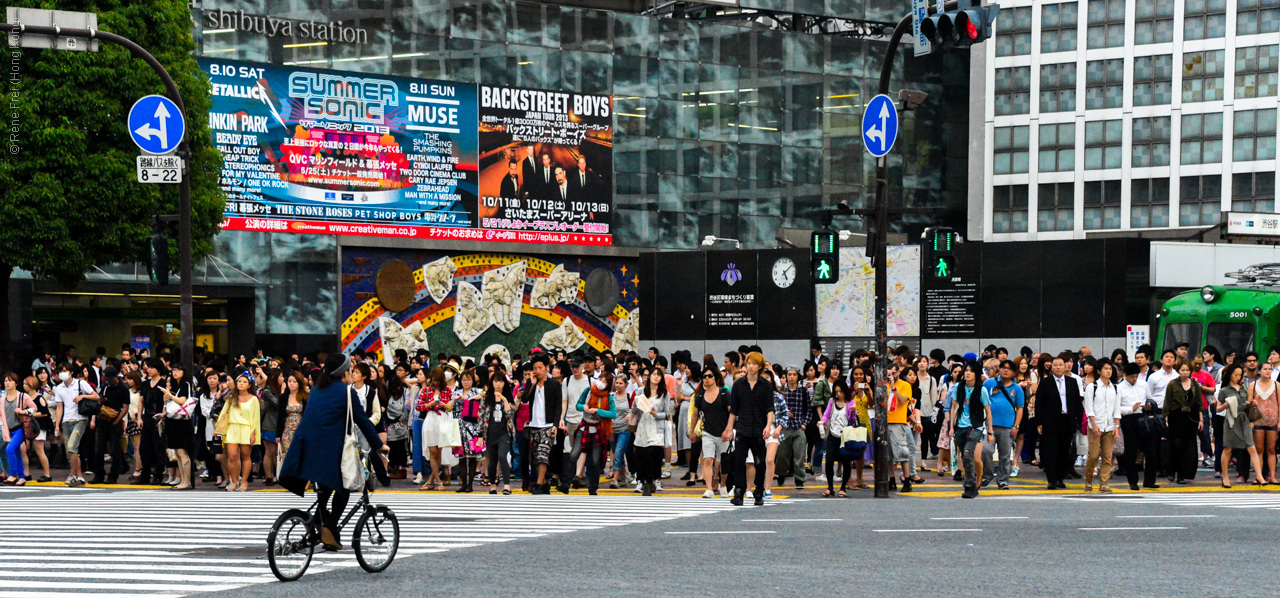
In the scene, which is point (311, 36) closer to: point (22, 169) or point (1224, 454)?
point (22, 169)

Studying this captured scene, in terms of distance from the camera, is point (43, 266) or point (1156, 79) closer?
point (43, 266)

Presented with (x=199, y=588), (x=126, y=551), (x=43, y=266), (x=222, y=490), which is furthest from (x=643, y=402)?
(x=43, y=266)

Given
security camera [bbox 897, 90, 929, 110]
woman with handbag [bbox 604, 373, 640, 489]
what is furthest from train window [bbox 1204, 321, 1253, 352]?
woman with handbag [bbox 604, 373, 640, 489]

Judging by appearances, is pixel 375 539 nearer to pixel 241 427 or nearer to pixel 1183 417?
pixel 241 427

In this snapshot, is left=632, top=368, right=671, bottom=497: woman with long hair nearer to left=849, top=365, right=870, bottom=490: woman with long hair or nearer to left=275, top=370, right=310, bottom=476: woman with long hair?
left=849, top=365, right=870, bottom=490: woman with long hair

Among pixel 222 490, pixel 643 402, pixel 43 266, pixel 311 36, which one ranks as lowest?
pixel 222 490

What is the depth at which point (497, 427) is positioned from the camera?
2012cm

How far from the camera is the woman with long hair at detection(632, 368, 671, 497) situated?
755 inches

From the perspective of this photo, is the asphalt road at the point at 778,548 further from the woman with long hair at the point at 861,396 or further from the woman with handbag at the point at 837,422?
the woman with long hair at the point at 861,396

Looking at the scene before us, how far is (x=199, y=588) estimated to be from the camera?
405 inches

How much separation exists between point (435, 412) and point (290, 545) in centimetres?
1024

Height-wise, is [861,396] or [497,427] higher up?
[861,396]

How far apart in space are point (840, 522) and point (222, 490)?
368 inches

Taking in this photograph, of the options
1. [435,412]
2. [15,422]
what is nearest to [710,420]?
[435,412]
